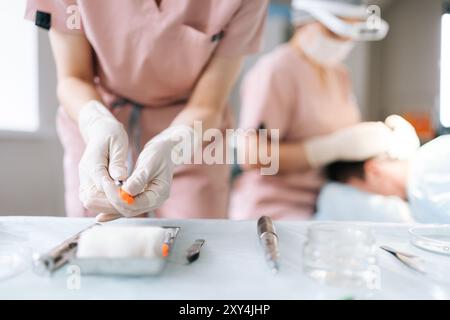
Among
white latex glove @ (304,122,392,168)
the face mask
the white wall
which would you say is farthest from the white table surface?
the face mask

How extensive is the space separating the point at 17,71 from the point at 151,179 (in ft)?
1.44

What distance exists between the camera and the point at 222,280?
39 cm

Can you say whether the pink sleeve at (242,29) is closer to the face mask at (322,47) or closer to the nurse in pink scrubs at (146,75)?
the nurse in pink scrubs at (146,75)

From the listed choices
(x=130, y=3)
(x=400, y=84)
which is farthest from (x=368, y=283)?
(x=400, y=84)

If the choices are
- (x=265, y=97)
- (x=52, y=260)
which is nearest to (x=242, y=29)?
(x=265, y=97)

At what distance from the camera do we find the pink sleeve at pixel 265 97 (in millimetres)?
1105

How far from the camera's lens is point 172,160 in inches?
25.6

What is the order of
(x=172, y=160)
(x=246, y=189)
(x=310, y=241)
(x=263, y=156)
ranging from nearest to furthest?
(x=310, y=241) → (x=172, y=160) → (x=263, y=156) → (x=246, y=189)

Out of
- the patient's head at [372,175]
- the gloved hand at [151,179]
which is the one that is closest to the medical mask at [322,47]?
the patient's head at [372,175]

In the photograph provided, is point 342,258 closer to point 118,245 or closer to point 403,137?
point 118,245

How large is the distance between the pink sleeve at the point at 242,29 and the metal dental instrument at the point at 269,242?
386 mm
